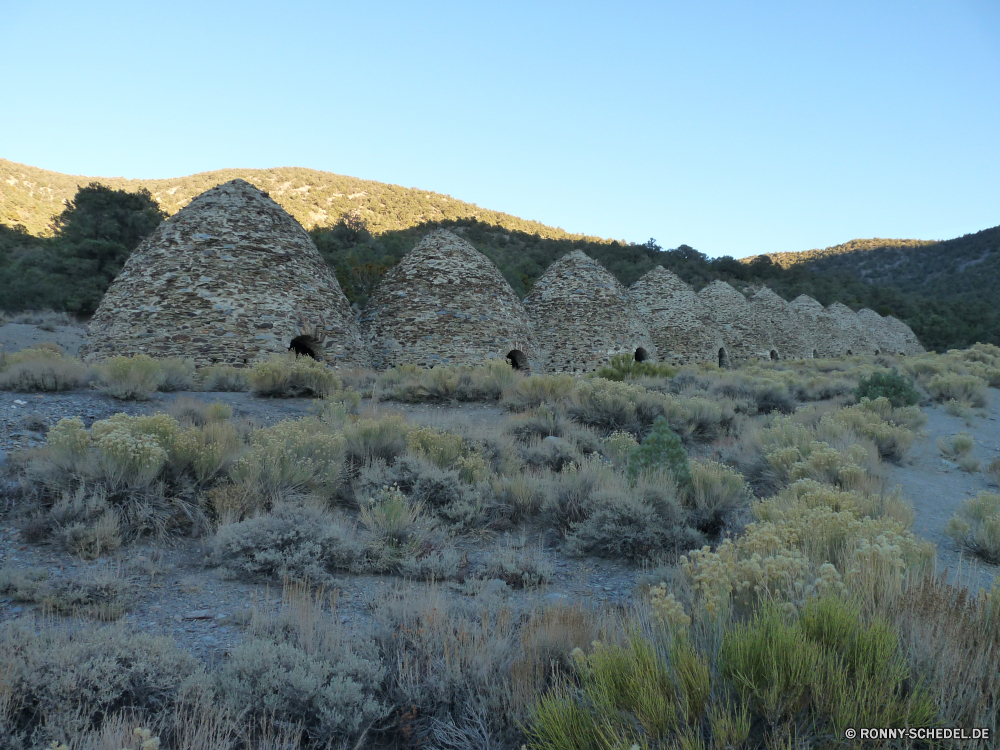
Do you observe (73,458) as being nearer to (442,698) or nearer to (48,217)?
(442,698)

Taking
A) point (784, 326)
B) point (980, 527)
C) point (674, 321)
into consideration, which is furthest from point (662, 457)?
point (784, 326)

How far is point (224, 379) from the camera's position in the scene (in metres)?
9.02

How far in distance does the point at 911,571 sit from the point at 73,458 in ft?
17.1

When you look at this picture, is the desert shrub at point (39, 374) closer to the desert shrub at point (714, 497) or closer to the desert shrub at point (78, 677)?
the desert shrub at point (78, 677)

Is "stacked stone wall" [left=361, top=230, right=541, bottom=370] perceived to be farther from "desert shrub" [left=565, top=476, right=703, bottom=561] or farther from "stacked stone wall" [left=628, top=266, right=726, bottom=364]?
"desert shrub" [left=565, top=476, right=703, bottom=561]

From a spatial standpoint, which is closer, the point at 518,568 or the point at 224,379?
the point at 518,568

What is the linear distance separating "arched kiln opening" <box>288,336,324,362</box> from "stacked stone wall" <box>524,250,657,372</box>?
22.5 feet

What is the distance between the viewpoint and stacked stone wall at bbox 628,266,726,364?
21.5 meters

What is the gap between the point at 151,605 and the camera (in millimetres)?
2982

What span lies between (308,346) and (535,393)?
5.00m

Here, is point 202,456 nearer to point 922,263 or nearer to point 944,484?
point 944,484

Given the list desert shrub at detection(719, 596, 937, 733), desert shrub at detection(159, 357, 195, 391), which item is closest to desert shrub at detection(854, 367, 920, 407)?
desert shrub at detection(719, 596, 937, 733)

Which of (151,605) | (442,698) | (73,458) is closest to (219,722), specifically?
(442,698)

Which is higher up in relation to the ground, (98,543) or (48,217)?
(48,217)
